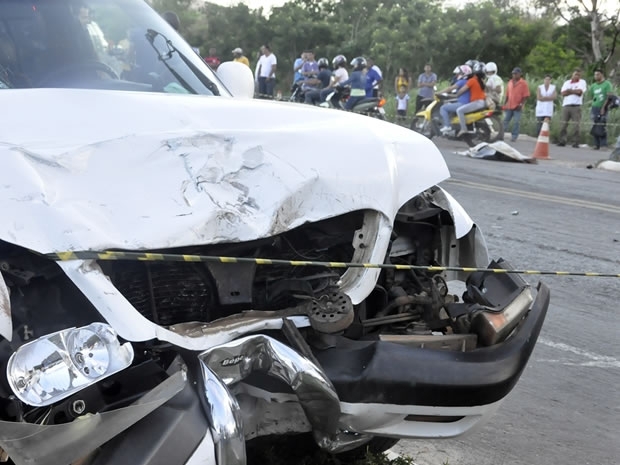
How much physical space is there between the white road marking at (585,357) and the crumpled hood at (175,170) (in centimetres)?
204

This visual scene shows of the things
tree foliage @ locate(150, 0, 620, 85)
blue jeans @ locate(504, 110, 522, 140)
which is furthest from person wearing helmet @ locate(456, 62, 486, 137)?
tree foliage @ locate(150, 0, 620, 85)

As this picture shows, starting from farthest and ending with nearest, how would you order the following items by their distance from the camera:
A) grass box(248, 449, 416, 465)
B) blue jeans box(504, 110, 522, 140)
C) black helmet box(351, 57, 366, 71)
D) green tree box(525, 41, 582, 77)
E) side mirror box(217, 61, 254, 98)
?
green tree box(525, 41, 582, 77)
black helmet box(351, 57, 366, 71)
blue jeans box(504, 110, 522, 140)
side mirror box(217, 61, 254, 98)
grass box(248, 449, 416, 465)

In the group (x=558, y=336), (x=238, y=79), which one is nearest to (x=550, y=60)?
(x=558, y=336)

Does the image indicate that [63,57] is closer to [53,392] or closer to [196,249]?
[196,249]

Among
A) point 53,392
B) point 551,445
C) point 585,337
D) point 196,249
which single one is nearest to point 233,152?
point 196,249

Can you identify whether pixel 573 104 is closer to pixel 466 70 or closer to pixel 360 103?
pixel 466 70

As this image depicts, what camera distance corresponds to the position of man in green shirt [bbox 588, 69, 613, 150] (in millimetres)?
18438

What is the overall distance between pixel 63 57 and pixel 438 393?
2527mm

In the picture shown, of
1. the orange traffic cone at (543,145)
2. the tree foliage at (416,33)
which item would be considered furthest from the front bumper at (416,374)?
the tree foliage at (416,33)

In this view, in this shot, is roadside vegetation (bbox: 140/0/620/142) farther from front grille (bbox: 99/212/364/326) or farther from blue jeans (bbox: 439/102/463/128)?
front grille (bbox: 99/212/364/326)

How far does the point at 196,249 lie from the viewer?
101 inches

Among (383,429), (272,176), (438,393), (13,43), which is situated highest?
(13,43)

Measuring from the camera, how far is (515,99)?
19.3 metres

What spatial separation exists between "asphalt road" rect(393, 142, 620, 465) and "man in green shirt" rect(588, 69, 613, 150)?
741 centimetres
